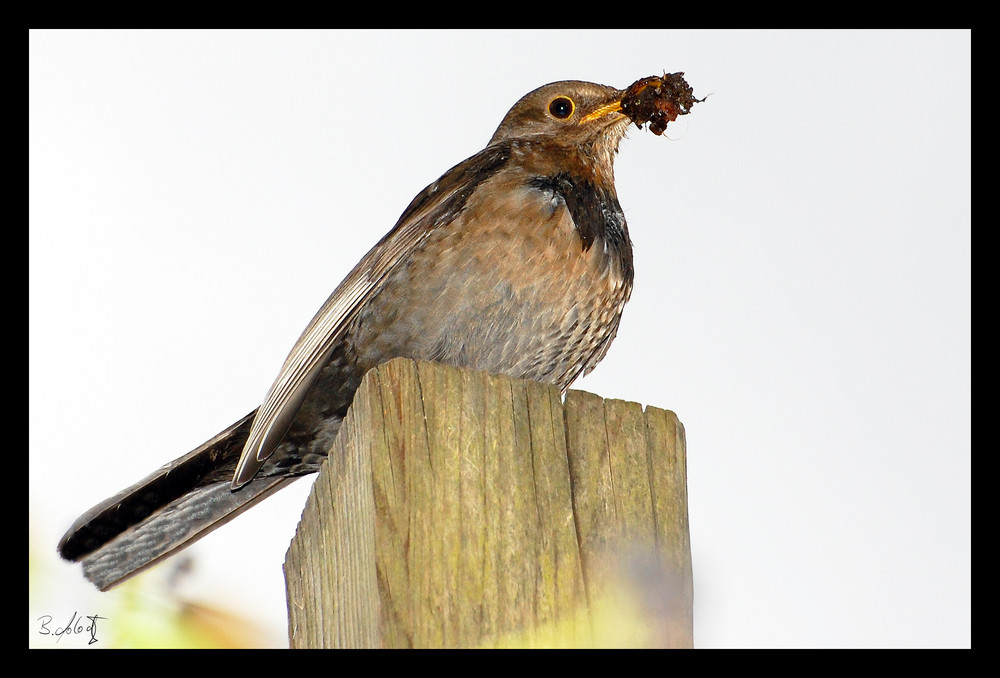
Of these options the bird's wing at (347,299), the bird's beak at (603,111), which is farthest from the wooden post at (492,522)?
the bird's beak at (603,111)

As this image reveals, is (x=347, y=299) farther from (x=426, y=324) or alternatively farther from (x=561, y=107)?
(x=561, y=107)

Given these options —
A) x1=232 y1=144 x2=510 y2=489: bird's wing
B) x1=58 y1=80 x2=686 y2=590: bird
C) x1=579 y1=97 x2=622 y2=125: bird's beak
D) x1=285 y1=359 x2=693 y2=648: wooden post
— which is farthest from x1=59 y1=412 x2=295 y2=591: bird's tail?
x1=579 y1=97 x2=622 y2=125: bird's beak

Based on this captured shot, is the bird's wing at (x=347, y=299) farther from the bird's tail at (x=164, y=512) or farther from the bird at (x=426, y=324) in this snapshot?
the bird's tail at (x=164, y=512)

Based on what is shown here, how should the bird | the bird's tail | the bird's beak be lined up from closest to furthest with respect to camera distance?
the bird's tail
the bird
the bird's beak

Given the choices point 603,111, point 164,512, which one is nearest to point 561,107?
point 603,111

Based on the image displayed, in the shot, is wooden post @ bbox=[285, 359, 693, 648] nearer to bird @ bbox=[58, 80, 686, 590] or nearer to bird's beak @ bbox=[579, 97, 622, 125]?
bird @ bbox=[58, 80, 686, 590]

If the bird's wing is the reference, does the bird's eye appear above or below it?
above
